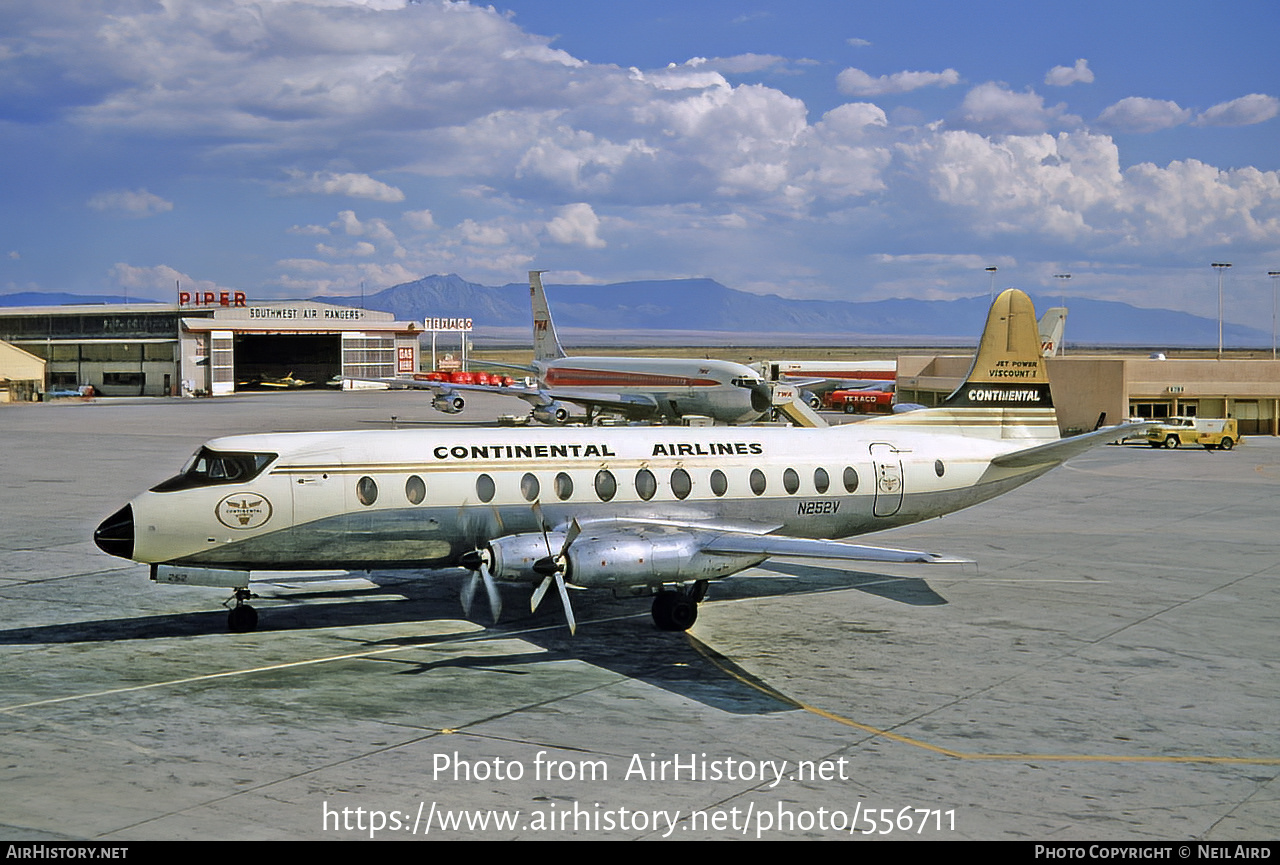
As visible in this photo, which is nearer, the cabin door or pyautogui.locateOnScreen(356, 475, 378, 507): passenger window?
pyautogui.locateOnScreen(356, 475, 378, 507): passenger window

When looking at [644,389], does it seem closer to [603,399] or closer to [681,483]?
[603,399]

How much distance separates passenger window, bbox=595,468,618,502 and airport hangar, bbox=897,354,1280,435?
2235 inches

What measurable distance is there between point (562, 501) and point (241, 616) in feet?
Result: 22.3

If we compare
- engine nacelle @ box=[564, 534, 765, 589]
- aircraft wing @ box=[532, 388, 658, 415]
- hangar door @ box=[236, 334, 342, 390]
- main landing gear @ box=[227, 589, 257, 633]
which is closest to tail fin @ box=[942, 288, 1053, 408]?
engine nacelle @ box=[564, 534, 765, 589]

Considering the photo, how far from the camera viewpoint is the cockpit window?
21.7 m

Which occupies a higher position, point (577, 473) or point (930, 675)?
point (577, 473)

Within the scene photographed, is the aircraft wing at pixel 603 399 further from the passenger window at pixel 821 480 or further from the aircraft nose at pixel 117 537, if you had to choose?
the aircraft nose at pixel 117 537

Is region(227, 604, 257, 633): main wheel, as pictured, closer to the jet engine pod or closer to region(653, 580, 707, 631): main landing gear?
the jet engine pod

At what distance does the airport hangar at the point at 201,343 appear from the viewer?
129125 millimetres

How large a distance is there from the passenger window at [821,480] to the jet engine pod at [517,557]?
7.15 m
